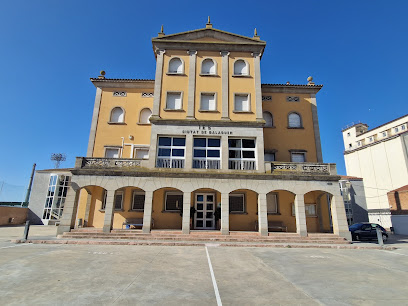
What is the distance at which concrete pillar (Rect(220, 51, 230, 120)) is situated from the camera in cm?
1886

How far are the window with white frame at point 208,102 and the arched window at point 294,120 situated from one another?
305 inches

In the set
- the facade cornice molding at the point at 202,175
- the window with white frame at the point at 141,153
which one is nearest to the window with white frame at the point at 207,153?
the facade cornice molding at the point at 202,175

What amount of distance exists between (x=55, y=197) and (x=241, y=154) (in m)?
27.8

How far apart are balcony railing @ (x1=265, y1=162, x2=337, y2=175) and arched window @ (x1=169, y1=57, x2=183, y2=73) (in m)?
11.0

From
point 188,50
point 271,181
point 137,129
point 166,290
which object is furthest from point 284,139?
point 166,290

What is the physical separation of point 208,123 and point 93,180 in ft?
31.7

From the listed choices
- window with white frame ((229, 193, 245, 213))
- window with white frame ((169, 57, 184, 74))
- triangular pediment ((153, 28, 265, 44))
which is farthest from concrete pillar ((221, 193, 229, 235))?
triangular pediment ((153, 28, 265, 44))

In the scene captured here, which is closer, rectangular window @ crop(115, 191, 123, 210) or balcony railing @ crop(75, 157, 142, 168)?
balcony railing @ crop(75, 157, 142, 168)

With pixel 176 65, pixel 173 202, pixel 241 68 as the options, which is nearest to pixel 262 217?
pixel 173 202

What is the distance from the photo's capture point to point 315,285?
Result: 21.3 ft

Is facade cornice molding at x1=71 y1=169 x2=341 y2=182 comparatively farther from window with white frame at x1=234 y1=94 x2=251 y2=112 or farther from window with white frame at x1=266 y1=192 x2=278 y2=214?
window with white frame at x1=234 y1=94 x2=251 y2=112

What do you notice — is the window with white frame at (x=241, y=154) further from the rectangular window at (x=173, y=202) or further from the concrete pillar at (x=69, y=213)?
the concrete pillar at (x=69, y=213)

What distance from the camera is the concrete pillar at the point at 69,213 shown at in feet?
50.9

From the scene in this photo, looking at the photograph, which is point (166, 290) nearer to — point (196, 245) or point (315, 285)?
point (315, 285)
